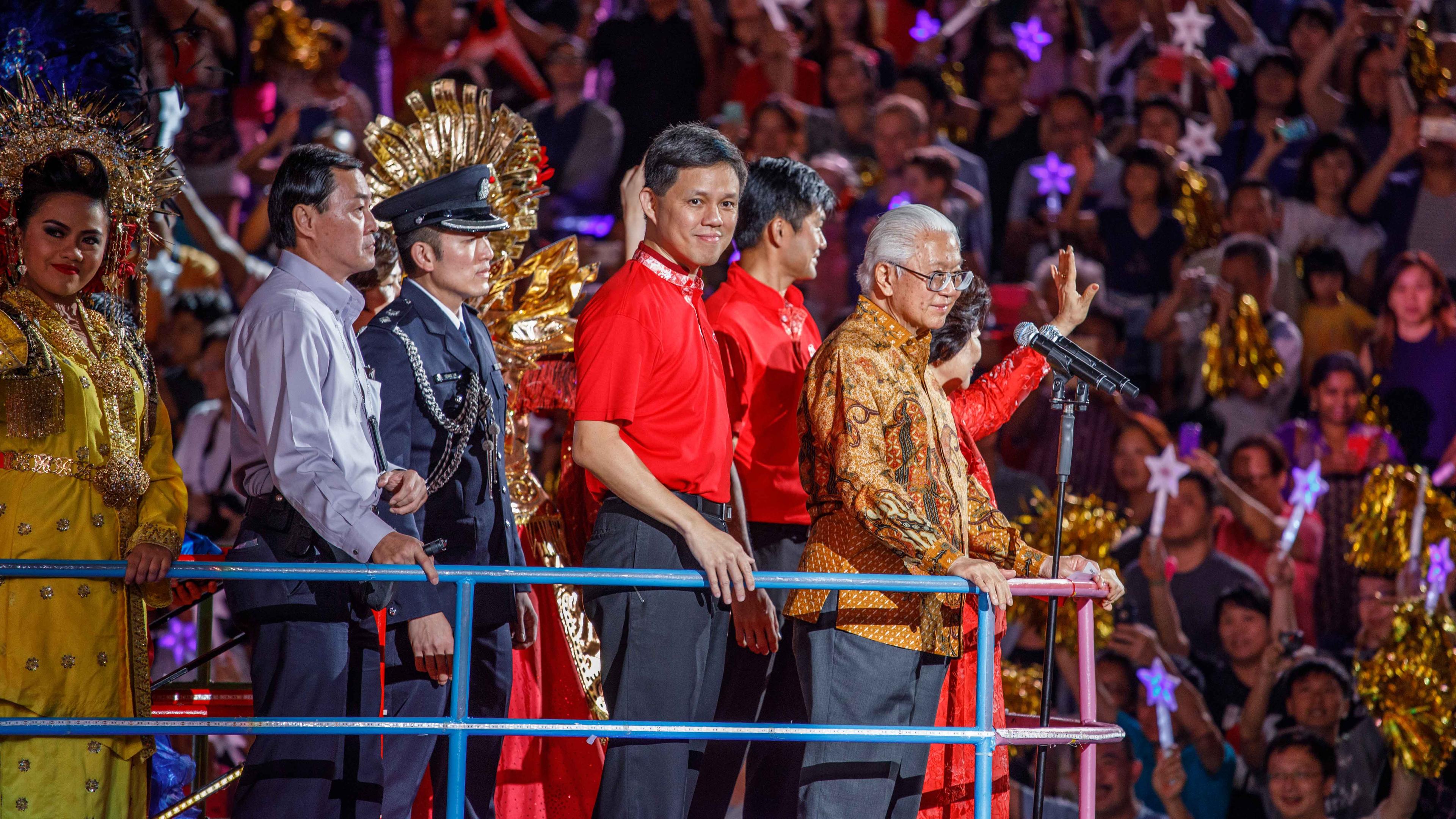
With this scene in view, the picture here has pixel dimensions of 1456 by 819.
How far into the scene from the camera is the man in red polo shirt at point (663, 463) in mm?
2895

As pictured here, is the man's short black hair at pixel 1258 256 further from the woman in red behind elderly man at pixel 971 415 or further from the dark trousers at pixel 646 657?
the dark trousers at pixel 646 657

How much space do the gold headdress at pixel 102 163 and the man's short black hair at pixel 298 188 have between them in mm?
389

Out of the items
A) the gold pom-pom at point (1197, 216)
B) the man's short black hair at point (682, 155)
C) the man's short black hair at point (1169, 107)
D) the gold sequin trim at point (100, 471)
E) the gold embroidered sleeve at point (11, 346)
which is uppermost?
the man's short black hair at point (1169, 107)

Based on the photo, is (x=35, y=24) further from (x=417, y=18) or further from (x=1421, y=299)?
(x=1421, y=299)

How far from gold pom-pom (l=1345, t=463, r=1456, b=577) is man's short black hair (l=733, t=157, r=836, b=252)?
3169 mm

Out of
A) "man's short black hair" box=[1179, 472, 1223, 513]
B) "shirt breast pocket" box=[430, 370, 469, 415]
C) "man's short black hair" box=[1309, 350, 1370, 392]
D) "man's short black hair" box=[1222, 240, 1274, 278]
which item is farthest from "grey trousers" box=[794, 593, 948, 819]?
"man's short black hair" box=[1222, 240, 1274, 278]

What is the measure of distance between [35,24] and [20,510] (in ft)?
5.08

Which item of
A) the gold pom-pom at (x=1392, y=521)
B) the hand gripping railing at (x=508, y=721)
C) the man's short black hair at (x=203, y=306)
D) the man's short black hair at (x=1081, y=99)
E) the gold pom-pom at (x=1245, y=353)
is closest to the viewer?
the hand gripping railing at (x=508, y=721)

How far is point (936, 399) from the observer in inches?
123

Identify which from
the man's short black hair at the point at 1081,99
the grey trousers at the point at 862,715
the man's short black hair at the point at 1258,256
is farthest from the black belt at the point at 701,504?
the man's short black hair at the point at 1081,99

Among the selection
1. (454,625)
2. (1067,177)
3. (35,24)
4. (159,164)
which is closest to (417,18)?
(1067,177)

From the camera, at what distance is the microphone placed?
9.55 feet

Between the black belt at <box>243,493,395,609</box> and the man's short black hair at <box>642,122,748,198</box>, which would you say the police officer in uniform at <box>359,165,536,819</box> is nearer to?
the black belt at <box>243,493,395,609</box>

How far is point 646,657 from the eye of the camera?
9.59 feet
